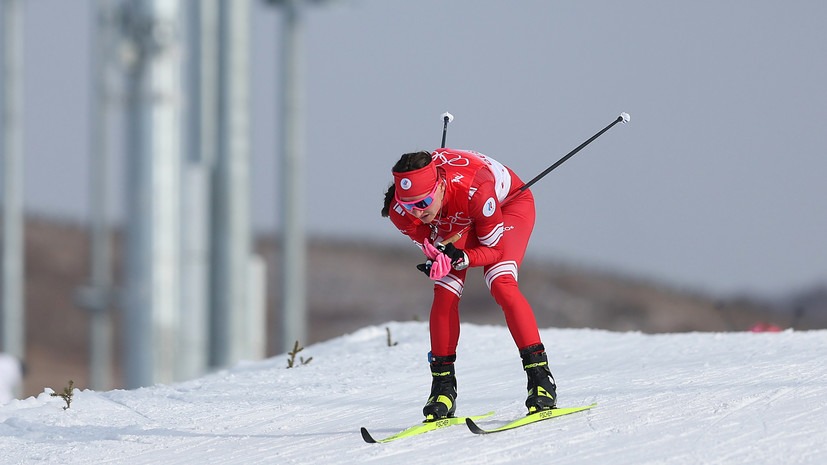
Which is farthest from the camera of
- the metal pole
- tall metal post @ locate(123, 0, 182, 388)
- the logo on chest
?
the metal pole

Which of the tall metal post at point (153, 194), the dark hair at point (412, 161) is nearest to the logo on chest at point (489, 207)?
the dark hair at point (412, 161)

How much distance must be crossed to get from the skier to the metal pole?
8226 mm

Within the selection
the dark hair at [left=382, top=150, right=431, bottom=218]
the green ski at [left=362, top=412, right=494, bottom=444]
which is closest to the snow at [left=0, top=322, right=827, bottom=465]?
the green ski at [left=362, top=412, right=494, bottom=444]

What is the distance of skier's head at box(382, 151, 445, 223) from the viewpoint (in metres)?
5.09

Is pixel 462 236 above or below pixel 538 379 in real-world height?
above

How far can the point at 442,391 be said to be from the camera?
5594 mm

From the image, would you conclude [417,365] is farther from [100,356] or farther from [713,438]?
[100,356]

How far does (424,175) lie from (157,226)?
6934 millimetres

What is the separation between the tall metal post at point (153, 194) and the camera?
440 inches

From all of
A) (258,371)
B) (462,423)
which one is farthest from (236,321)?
(462,423)

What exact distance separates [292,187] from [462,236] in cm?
860

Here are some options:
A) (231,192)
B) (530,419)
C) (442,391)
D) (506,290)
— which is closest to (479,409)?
(442,391)

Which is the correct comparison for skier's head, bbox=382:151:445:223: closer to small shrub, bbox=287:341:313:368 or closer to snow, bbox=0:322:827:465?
snow, bbox=0:322:827:465

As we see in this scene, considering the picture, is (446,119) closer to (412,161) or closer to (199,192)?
(412,161)
